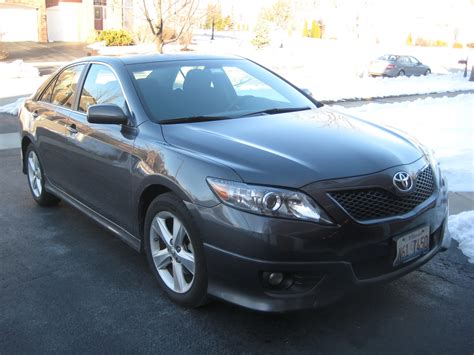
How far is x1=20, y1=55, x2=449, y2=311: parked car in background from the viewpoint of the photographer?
2924 mm

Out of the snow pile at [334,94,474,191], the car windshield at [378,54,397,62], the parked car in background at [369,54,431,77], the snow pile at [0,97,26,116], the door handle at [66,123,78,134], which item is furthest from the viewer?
the car windshield at [378,54,397,62]

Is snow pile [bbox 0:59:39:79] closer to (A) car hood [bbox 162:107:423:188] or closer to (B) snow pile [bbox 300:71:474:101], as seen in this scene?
(B) snow pile [bbox 300:71:474:101]

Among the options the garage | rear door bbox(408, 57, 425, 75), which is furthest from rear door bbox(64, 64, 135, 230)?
the garage

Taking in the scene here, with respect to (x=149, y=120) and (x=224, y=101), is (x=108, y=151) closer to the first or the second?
(x=149, y=120)

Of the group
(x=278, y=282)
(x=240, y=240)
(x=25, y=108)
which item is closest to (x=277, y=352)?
(x=278, y=282)

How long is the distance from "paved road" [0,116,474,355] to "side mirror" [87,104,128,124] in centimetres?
117

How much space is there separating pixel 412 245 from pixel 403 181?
0.39 metres

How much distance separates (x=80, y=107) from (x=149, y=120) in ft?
3.96

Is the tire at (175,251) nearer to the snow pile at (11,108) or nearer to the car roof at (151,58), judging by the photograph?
the car roof at (151,58)

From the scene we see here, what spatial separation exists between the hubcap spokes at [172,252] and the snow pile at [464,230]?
233 centimetres

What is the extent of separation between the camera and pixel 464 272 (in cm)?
410

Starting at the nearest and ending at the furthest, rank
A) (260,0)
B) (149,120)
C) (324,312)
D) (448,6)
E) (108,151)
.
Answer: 1. (324,312)
2. (149,120)
3. (108,151)
4. (260,0)
5. (448,6)

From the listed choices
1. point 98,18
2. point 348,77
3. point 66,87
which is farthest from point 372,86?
point 98,18

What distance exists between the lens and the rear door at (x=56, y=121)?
16.2 feet
